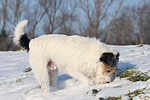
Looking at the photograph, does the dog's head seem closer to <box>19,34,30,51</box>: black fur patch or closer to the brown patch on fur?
the brown patch on fur

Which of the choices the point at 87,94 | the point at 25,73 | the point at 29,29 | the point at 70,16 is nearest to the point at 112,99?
the point at 87,94

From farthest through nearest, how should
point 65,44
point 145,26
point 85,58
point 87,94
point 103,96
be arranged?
point 145,26, point 65,44, point 85,58, point 87,94, point 103,96

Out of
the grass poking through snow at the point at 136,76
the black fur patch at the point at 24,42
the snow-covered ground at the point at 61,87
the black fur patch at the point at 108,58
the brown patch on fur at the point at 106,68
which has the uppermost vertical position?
the black fur patch at the point at 24,42

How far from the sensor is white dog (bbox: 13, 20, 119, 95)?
3911mm

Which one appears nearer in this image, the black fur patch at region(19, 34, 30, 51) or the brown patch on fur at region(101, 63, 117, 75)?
the brown patch on fur at region(101, 63, 117, 75)

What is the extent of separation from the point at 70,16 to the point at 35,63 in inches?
1270

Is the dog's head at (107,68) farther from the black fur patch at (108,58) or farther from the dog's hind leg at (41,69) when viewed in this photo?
the dog's hind leg at (41,69)

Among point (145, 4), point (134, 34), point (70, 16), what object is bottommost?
point (134, 34)

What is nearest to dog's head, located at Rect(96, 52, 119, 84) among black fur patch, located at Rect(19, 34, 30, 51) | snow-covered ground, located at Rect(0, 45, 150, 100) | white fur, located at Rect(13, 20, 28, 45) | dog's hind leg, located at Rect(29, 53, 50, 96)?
A: snow-covered ground, located at Rect(0, 45, 150, 100)

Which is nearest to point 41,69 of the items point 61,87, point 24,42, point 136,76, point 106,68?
point 61,87

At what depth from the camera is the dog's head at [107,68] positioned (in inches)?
149

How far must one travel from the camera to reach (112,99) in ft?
9.16

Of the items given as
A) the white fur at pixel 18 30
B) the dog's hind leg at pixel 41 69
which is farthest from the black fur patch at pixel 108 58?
the white fur at pixel 18 30

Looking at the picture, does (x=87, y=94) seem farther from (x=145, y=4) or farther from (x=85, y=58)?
(x=145, y=4)
